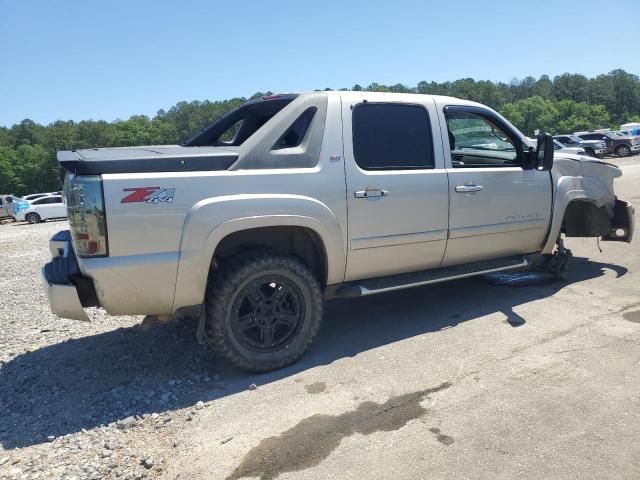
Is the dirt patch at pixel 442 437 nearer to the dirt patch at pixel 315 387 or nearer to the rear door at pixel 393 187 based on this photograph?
the dirt patch at pixel 315 387

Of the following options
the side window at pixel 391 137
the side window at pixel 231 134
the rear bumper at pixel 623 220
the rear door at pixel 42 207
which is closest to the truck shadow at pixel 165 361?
the rear bumper at pixel 623 220

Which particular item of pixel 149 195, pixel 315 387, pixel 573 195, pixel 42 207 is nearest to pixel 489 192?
pixel 573 195

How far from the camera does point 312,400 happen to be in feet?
11.4

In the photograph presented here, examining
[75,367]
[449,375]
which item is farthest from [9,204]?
[449,375]

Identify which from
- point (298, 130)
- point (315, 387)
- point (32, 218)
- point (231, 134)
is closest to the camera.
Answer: point (315, 387)

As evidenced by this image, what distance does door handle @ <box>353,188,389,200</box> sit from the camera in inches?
161

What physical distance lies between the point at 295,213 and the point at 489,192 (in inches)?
82.4

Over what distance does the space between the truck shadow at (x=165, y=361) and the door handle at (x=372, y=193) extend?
4.15ft

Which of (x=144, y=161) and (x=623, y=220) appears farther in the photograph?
(x=623, y=220)

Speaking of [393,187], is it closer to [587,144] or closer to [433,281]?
[433,281]

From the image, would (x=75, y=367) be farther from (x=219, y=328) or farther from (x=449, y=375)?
(x=449, y=375)

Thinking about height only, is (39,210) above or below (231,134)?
below

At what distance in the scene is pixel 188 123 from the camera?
72.5 meters

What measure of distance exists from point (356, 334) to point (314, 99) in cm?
209
